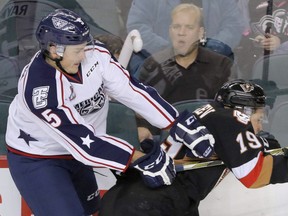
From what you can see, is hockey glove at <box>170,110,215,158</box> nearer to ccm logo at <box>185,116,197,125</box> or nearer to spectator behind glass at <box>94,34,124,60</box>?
ccm logo at <box>185,116,197,125</box>

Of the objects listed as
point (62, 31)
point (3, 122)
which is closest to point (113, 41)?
point (3, 122)

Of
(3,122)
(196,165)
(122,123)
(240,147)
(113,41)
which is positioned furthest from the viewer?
(113,41)

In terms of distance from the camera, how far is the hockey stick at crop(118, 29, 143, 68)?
3244 mm

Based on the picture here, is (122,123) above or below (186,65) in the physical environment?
below

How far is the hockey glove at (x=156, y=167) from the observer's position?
2.09m

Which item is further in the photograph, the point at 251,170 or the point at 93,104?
the point at 93,104

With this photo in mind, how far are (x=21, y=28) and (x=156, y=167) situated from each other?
1.45m

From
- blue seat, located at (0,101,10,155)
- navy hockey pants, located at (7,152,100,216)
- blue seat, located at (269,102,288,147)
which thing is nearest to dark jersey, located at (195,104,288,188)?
navy hockey pants, located at (7,152,100,216)

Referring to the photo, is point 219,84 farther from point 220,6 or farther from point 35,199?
point 35,199

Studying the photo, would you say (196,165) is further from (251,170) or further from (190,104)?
(190,104)

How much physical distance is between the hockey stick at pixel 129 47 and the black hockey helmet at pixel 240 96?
40.1 inches

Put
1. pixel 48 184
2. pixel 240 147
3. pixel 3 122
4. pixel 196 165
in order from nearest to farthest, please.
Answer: pixel 240 147 → pixel 196 165 → pixel 48 184 → pixel 3 122

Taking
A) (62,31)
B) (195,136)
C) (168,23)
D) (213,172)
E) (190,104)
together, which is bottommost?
(190,104)

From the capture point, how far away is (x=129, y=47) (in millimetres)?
3256
